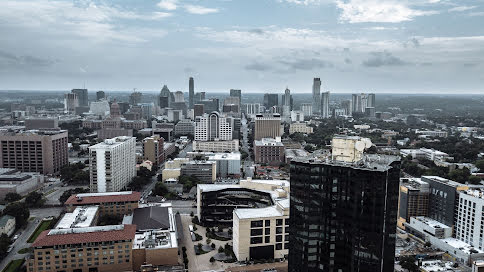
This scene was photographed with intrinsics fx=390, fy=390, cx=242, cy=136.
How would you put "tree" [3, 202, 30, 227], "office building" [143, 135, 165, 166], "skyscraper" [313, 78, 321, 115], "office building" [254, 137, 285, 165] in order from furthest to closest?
"skyscraper" [313, 78, 321, 115] → "office building" [254, 137, 285, 165] → "office building" [143, 135, 165, 166] → "tree" [3, 202, 30, 227]

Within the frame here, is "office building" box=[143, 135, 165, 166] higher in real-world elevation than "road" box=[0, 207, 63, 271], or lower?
higher

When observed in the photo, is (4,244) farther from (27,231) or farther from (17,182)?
(17,182)

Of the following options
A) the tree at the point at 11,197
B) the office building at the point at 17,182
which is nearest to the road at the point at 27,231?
the tree at the point at 11,197

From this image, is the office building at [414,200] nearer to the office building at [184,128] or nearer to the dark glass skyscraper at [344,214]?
the dark glass skyscraper at [344,214]

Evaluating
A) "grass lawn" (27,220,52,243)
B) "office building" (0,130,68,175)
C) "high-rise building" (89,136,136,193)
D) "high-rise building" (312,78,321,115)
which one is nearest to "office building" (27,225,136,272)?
"grass lawn" (27,220,52,243)

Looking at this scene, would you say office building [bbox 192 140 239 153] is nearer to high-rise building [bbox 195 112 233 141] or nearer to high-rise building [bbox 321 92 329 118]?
high-rise building [bbox 195 112 233 141]

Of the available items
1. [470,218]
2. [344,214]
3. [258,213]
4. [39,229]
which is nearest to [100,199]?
[39,229]
